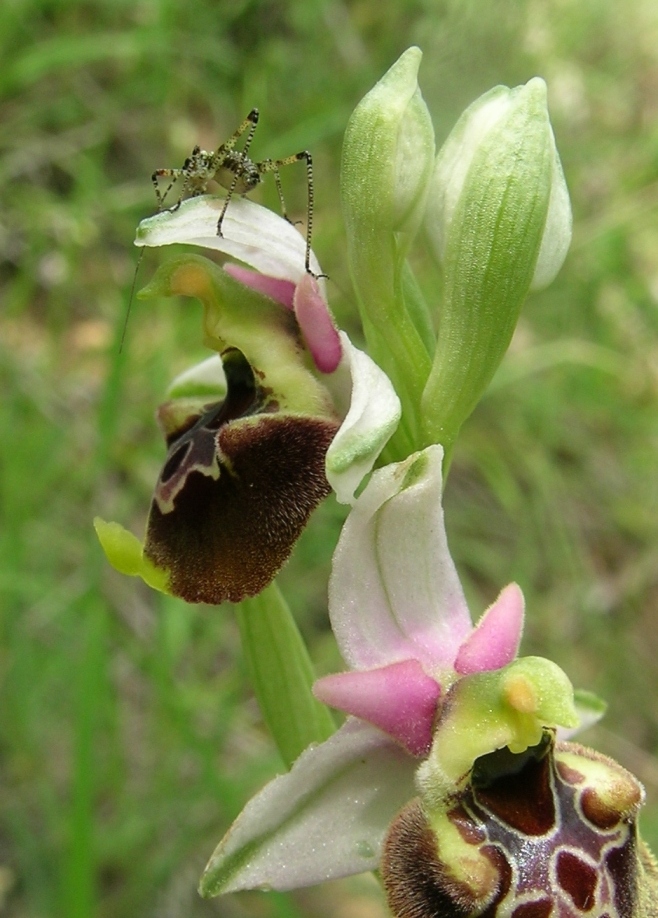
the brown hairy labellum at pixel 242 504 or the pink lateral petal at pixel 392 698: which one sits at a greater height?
the brown hairy labellum at pixel 242 504

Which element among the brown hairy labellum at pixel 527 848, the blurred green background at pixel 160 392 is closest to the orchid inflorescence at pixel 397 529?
the brown hairy labellum at pixel 527 848

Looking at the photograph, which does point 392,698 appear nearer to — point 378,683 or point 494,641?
point 378,683

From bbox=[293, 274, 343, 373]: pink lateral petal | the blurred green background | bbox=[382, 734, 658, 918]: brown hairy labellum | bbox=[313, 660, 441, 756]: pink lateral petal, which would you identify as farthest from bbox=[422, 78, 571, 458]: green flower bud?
the blurred green background

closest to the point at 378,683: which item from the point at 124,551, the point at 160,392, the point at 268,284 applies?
the point at 124,551

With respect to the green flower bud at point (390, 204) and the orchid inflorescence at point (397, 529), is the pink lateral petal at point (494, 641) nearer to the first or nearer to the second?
the orchid inflorescence at point (397, 529)

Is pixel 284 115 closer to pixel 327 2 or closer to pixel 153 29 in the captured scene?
pixel 153 29

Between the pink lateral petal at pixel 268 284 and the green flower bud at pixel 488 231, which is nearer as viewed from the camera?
the green flower bud at pixel 488 231

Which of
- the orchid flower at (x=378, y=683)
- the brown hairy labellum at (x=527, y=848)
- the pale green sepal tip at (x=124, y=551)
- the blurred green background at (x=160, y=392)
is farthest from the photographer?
the blurred green background at (x=160, y=392)
